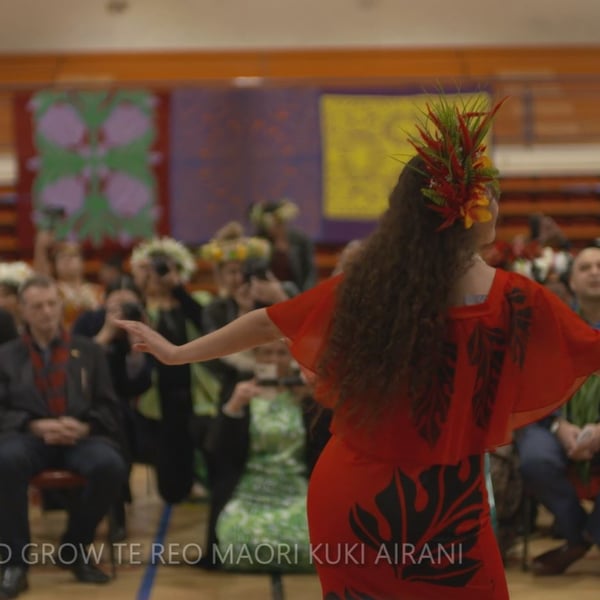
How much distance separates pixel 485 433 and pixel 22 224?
7622mm

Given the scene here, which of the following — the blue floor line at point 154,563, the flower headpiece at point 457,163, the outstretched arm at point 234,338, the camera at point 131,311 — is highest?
the flower headpiece at point 457,163

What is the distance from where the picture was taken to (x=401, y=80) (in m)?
11.6

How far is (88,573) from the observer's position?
4520 mm

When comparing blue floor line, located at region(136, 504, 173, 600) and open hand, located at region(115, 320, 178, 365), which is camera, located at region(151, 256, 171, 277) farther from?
open hand, located at region(115, 320, 178, 365)

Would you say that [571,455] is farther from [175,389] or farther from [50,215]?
[50,215]

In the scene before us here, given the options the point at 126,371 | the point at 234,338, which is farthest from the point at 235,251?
the point at 234,338

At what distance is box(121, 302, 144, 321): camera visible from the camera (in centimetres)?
523

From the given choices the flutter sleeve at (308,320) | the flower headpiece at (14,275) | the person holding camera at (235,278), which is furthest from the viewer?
the flower headpiece at (14,275)

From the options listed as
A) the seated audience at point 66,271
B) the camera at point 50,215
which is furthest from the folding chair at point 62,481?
the camera at point 50,215

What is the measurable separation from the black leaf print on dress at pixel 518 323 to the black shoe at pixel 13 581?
112 inches

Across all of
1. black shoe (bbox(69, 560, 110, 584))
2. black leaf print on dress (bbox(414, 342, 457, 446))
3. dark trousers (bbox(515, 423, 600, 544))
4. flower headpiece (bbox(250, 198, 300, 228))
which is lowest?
black shoe (bbox(69, 560, 110, 584))

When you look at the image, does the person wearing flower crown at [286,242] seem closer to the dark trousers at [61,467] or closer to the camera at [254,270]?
the camera at [254,270]

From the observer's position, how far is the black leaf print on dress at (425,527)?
213 cm

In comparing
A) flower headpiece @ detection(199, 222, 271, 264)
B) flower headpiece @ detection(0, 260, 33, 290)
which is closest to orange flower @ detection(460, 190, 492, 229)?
flower headpiece @ detection(199, 222, 271, 264)
